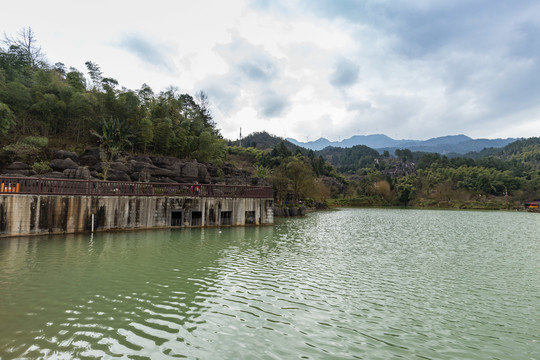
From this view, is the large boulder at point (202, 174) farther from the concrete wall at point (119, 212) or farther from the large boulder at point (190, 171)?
the concrete wall at point (119, 212)

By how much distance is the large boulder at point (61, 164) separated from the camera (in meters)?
26.5

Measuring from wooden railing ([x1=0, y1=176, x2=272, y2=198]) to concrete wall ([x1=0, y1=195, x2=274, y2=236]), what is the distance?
366mm

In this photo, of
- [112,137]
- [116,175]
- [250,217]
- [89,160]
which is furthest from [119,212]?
[112,137]

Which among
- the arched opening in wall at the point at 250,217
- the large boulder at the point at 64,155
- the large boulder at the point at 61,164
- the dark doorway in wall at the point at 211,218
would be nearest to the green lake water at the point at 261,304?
the dark doorway in wall at the point at 211,218

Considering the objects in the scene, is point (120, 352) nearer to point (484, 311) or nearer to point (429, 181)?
point (484, 311)

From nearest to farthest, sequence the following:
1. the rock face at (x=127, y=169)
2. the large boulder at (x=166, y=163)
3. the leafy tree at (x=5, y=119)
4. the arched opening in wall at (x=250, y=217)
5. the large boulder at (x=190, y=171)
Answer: the arched opening in wall at (x=250, y=217) → the rock face at (x=127, y=169) → the leafy tree at (x=5, y=119) → the large boulder at (x=166, y=163) → the large boulder at (x=190, y=171)

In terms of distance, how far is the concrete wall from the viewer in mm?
16266

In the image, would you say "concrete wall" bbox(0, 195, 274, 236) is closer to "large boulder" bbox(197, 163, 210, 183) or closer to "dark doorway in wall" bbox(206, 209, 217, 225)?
"dark doorway in wall" bbox(206, 209, 217, 225)

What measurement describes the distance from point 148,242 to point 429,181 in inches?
3972

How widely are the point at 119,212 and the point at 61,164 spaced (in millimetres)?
12760

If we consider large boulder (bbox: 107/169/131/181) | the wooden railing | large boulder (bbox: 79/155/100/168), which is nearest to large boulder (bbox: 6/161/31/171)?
large boulder (bbox: 79/155/100/168)

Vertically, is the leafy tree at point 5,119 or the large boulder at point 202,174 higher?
the leafy tree at point 5,119

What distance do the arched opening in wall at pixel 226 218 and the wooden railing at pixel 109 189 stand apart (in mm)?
1573

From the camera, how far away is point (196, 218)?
2258 centimetres
